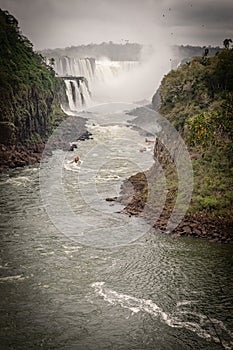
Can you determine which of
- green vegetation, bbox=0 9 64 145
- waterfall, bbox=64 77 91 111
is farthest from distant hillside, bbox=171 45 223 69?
green vegetation, bbox=0 9 64 145

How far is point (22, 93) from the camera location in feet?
202

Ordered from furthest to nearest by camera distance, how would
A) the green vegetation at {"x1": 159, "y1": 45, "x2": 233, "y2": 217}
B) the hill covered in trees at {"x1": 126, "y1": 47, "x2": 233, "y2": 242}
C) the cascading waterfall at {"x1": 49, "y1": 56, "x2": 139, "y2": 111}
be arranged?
the cascading waterfall at {"x1": 49, "y1": 56, "x2": 139, "y2": 111}
the green vegetation at {"x1": 159, "y1": 45, "x2": 233, "y2": 217}
the hill covered in trees at {"x1": 126, "y1": 47, "x2": 233, "y2": 242}

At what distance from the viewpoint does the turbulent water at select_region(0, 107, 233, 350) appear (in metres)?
22.0

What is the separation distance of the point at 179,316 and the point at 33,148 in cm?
4329

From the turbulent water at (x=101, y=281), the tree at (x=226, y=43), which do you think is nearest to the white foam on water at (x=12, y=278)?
the turbulent water at (x=101, y=281)

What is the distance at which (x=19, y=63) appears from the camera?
6925cm

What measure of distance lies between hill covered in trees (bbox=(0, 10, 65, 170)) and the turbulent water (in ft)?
51.1

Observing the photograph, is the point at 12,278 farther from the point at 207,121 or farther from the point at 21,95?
the point at 21,95

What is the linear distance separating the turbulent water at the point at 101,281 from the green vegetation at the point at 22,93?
53.2 ft

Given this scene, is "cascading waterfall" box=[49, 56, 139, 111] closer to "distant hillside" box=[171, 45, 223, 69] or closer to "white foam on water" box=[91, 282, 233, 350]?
"distant hillside" box=[171, 45, 223, 69]

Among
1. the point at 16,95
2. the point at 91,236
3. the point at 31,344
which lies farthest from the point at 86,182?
the point at 31,344

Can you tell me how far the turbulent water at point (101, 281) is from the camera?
2195 cm

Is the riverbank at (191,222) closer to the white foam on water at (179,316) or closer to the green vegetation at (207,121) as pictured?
the green vegetation at (207,121)

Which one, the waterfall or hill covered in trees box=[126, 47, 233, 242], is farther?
the waterfall
